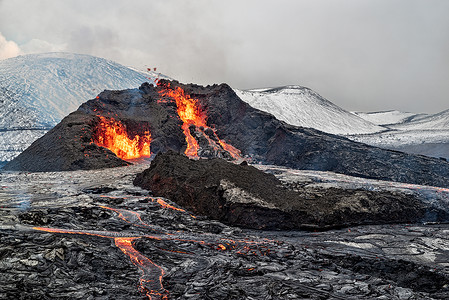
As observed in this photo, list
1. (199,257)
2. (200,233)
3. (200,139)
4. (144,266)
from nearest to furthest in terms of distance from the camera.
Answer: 1. (144,266)
2. (199,257)
3. (200,233)
4. (200,139)

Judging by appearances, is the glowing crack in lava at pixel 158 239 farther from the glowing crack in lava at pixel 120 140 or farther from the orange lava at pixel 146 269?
the glowing crack in lava at pixel 120 140

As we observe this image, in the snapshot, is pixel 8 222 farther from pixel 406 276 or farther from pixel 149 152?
pixel 149 152

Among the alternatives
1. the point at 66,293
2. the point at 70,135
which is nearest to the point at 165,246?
the point at 66,293

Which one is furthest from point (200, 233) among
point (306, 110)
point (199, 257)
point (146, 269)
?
point (306, 110)

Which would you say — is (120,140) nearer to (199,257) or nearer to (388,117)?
(199,257)

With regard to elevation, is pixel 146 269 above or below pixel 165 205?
below

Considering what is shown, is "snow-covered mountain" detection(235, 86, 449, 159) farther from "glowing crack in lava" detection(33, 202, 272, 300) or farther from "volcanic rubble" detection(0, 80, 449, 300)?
"glowing crack in lava" detection(33, 202, 272, 300)

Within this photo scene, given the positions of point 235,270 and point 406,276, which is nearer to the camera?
point 235,270

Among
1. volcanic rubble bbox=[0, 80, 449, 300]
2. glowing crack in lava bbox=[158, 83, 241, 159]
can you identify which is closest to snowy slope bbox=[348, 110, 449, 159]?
volcanic rubble bbox=[0, 80, 449, 300]
